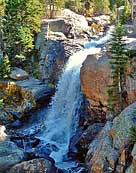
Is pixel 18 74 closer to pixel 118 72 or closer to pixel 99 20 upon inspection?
pixel 118 72

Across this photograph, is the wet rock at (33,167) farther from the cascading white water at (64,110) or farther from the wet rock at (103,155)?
the cascading white water at (64,110)

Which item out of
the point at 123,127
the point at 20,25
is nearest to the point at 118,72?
the point at 123,127

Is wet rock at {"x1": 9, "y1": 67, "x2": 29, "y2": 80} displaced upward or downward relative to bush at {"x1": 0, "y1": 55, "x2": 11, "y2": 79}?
downward

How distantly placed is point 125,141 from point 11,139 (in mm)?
17409

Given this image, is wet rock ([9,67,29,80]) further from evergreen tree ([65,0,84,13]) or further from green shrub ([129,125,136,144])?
evergreen tree ([65,0,84,13])

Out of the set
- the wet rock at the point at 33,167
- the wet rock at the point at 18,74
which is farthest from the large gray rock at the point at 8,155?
the wet rock at the point at 18,74

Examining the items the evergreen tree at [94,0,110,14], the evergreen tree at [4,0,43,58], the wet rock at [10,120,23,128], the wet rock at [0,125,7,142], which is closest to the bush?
the evergreen tree at [4,0,43,58]

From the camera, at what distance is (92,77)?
39188mm

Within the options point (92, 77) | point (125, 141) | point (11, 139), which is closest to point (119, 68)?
point (92, 77)

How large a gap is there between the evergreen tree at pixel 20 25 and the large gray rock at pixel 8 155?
1996 cm

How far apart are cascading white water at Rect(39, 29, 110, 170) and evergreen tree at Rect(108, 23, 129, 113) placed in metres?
7.82

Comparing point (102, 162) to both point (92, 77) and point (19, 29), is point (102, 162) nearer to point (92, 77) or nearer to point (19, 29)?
point (92, 77)

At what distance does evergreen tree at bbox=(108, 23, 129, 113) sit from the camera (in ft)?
115

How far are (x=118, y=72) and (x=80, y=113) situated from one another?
10463 mm
